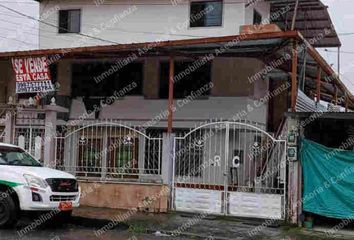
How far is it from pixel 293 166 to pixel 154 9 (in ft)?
35.7

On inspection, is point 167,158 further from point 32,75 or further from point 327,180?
point 32,75

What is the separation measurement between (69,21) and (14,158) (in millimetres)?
11635

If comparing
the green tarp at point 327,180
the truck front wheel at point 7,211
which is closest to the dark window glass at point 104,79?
the green tarp at point 327,180

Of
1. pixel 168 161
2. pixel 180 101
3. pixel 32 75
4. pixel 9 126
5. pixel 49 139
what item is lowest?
pixel 168 161

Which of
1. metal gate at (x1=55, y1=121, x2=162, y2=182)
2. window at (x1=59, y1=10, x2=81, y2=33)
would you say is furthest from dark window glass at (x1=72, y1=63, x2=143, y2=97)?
metal gate at (x1=55, y1=121, x2=162, y2=182)

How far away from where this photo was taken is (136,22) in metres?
21.1

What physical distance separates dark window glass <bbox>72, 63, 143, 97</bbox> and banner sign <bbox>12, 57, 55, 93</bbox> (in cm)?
428

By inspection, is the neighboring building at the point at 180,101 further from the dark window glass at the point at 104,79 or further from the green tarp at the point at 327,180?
the green tarp at the point at 327,180

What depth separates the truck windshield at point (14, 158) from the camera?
37.9ft

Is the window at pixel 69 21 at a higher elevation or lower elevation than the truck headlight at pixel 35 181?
higher

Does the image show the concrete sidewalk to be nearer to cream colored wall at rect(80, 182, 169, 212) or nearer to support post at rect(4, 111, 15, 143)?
cream colored wall at rect(80, 182, 169, 212)

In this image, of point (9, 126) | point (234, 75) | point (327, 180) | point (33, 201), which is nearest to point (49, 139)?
point (9, 126)

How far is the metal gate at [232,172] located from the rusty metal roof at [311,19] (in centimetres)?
817

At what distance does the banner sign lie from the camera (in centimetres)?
1533
